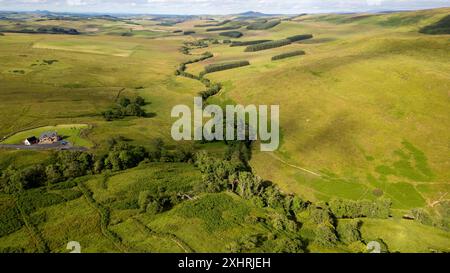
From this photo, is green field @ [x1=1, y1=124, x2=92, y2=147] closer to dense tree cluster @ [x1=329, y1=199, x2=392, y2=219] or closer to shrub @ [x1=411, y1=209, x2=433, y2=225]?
dense tree cluster @ [x1=329, y1=199, x2=392, y2=219]

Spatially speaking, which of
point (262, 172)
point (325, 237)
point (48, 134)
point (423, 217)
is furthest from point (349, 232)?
point (48, 134)

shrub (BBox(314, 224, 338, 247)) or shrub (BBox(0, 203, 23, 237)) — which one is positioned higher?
shrub (BBox(0, 203, 23, 237))

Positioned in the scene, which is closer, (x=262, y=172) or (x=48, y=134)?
(x=262, y=172)

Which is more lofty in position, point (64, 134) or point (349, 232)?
point (64, 134)

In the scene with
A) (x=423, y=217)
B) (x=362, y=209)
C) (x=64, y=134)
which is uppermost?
(x=64, y=134)

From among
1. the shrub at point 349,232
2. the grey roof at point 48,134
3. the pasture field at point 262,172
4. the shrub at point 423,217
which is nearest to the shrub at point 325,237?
the pasture field at point 262,172

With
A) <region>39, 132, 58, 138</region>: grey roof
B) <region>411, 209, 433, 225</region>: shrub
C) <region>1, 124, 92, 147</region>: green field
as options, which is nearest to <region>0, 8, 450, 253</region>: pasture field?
<region>411, 209, 433, 225</region>: shrub

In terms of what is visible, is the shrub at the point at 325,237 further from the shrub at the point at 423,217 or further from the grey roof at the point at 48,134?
the grey roof at the point at 48,134

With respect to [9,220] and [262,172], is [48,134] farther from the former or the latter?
[262,172]
